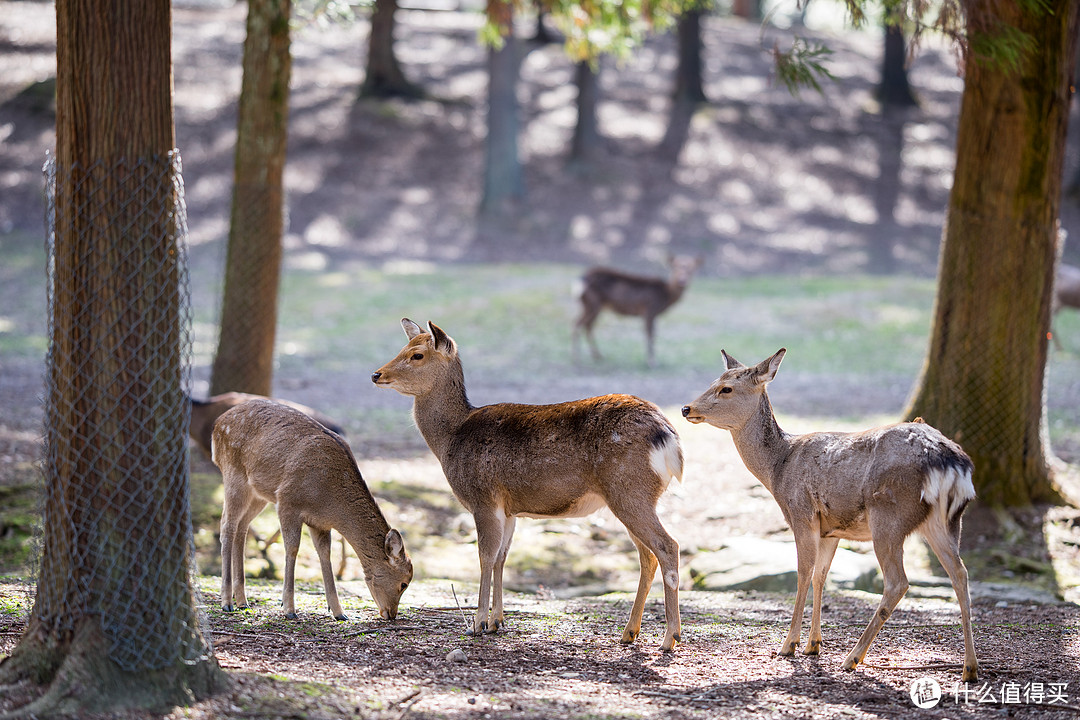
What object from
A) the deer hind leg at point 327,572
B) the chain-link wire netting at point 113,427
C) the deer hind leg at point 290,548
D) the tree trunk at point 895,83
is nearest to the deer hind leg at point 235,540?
the deer hind leg at point 290,548

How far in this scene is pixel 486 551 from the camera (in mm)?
5707

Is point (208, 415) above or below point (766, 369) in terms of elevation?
below

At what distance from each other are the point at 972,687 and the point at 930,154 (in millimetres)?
Answer: 29809

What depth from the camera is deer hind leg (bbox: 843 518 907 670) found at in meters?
5.04

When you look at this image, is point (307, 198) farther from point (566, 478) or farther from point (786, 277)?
point (566, 478)

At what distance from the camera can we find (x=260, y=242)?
9.90 meters

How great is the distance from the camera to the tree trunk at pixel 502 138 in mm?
25891

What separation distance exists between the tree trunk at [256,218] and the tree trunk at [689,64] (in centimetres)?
2453

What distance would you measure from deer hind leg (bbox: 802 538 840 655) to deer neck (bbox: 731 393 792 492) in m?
0.44

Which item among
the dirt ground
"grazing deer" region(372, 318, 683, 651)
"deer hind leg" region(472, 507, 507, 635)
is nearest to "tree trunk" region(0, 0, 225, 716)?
the dirt ground

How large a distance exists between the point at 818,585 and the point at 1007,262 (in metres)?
4.73

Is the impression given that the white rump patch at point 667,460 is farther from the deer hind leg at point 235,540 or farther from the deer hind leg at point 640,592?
the deer hind leg at point 235,540

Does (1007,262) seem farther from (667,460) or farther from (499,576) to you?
(499,576)

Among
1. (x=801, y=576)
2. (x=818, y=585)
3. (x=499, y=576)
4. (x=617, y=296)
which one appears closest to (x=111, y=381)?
(x=499, y=576)
